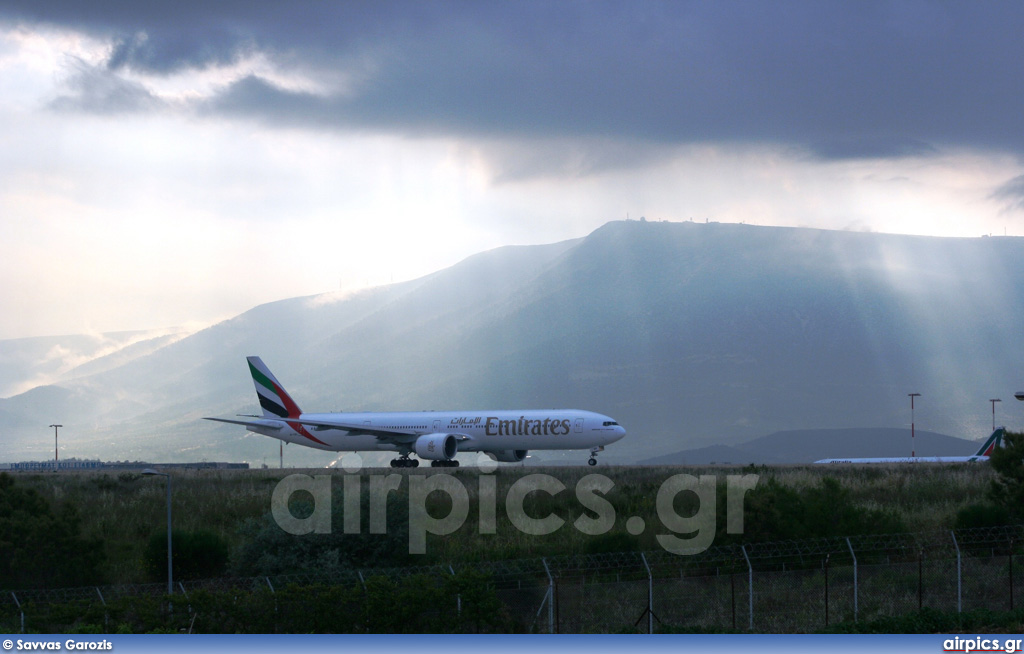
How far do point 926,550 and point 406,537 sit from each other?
17.6 metres

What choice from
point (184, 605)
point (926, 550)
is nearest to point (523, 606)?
point (184, 605)

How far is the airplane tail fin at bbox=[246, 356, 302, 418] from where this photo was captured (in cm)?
7850

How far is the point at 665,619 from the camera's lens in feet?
88.8

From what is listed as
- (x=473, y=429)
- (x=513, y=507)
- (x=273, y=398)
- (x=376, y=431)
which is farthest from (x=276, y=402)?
(x=513, y=507)

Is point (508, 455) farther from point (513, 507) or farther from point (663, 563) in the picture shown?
point (663, 563)

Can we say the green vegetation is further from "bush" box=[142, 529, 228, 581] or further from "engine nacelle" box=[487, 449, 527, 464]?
"engine nacelle" box=[487, 449, 527, 464]

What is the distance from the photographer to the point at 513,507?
4872cm

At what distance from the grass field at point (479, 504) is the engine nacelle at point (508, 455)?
462 cm

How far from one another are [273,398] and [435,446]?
18.6 meters

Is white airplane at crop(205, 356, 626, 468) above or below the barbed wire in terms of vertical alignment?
above

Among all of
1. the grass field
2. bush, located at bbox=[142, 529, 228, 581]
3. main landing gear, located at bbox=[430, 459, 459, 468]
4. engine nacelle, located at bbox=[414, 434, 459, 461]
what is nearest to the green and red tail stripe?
the grass field

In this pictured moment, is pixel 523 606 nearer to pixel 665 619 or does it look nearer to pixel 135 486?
pixel 665 619

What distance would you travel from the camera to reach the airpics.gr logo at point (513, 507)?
3812 cm

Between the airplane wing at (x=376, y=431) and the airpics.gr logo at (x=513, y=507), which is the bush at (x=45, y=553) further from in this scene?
Answer: the airplane wing at (x=376, y=431)
